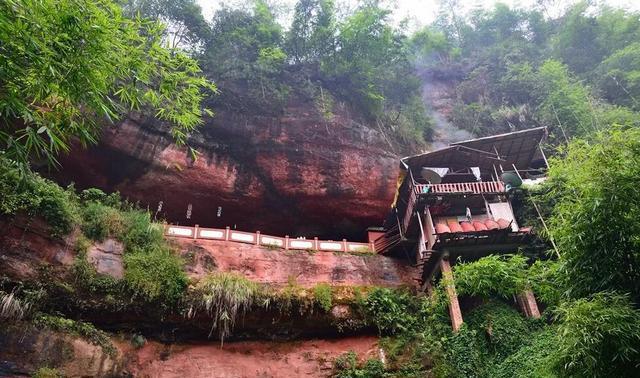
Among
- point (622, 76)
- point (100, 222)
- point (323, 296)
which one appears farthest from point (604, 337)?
point (622, 76)

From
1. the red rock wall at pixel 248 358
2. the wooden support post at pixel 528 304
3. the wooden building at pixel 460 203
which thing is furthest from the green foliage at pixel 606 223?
the red rock wall at pixel 248 358

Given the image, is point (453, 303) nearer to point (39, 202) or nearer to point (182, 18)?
point (39, 202)

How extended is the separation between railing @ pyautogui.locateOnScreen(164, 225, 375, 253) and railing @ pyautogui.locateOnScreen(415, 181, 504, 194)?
3.30 m

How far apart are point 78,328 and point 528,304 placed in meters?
12.8

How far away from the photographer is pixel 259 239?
54.0 feet

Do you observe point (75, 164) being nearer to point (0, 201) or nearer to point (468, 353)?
point (0, 201)

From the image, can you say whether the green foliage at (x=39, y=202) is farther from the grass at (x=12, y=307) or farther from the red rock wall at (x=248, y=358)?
the red rock wall at (x=248, y=358)

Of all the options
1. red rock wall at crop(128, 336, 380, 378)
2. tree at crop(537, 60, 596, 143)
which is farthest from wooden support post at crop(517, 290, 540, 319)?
tree at crop(537, 60, 596, 143)

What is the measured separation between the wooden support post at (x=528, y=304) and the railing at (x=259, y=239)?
567cm

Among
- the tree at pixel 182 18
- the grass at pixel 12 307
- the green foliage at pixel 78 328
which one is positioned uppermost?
the tree at pixel 182 18

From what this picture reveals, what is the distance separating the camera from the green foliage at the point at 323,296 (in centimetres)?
1362

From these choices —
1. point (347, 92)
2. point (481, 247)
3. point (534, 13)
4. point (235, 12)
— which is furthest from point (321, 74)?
point (534, 13)

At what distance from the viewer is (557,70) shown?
23.6m

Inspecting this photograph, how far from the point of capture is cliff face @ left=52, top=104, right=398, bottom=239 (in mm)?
17234
